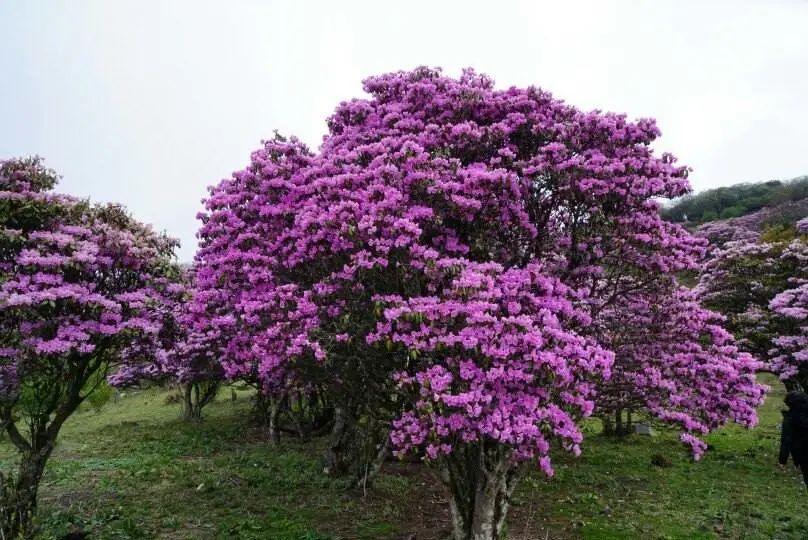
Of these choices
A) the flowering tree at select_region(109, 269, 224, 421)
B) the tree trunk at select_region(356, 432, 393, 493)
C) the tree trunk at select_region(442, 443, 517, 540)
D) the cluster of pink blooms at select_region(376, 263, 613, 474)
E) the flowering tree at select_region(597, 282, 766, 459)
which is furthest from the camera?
the tree trunk at select_region(356, 432, 393, 493)

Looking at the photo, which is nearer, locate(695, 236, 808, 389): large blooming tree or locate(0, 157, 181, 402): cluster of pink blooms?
locate(0, 157, 181, 402): cluster of pink blooms

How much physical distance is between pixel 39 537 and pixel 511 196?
10867 millimetres

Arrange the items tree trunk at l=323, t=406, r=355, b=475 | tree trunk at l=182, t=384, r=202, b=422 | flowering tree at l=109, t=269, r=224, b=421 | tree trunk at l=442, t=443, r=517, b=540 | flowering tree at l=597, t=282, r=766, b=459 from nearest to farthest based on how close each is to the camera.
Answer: tree trunk at l=442, t=443, r=517, b=540 < flowering tree at l=597, t=282, r=766, b=459 < flowering tree at l=109, t=269, r=224, b=421 < tree trunk at l=323, t=406, r=355, b=475 < tree trunk at l=182, t=384, r=202, b=422

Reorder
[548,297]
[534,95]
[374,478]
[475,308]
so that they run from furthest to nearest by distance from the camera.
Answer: [374,478], [534,95], [548,297], [475,308]

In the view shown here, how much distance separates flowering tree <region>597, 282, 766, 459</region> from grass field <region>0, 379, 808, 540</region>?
10.2 feet

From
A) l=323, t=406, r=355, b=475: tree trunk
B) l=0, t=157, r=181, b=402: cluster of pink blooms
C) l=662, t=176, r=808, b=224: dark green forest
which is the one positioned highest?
l=662, t=176, r=808, b=224: dark green forest

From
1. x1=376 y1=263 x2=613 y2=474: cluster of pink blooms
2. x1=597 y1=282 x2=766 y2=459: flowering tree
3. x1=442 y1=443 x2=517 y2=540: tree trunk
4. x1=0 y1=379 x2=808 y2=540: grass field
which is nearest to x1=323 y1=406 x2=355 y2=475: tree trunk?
x1=0 y1=379 x2=808 y2=540: grass field

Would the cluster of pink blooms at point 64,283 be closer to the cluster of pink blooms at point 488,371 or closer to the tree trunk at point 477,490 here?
the cluster of pink blooms at point 488,371

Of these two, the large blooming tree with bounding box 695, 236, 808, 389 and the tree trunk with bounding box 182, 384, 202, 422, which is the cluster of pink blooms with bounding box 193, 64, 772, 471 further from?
the tree trunk with bounding box 182, 384, 202, 422

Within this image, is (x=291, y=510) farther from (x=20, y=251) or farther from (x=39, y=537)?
(x=20, y=251)

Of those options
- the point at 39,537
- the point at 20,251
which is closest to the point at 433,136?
the point at 20,251

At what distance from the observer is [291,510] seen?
13.9 meters

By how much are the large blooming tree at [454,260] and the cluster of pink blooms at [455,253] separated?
0.04 metres

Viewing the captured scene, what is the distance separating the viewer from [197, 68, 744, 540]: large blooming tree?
8.25 m
